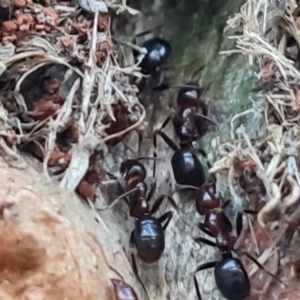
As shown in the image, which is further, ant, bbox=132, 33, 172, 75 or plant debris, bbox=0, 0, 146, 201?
ant, bbox=132, 33, 172, 75

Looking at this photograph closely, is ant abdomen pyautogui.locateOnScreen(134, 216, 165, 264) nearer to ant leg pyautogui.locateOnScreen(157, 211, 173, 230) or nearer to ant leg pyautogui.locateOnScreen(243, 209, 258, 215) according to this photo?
ant leg pyautogui.locateOnScreen(157, 211, 173, 230)

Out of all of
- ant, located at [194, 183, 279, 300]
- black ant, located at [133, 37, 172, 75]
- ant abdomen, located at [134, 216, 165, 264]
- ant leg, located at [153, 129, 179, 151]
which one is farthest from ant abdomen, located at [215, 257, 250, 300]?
Answer: black ant, located at [133, 37, 172, 75]

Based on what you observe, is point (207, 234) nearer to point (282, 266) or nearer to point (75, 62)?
point (282, 266)

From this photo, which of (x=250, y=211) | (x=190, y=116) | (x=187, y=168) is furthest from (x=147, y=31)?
(x=250, y=211)

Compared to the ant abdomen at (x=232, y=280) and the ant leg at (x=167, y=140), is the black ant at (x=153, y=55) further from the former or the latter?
the ant abdomen at (x=232, y=280)

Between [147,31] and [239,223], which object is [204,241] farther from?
[147,31]

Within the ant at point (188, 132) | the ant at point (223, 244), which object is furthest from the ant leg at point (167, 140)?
the ant at point (223, 244)
